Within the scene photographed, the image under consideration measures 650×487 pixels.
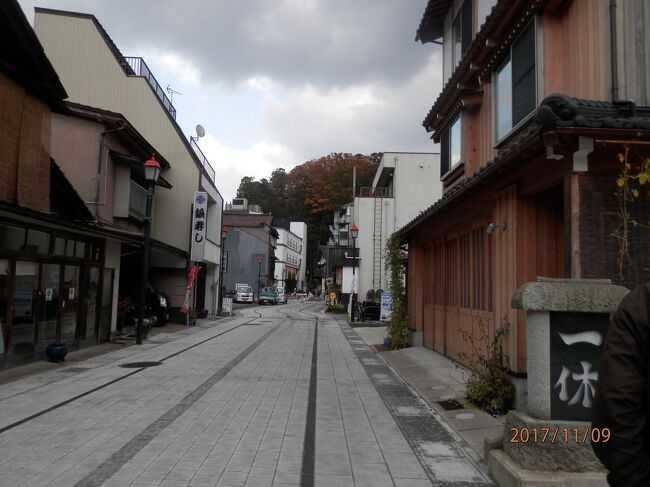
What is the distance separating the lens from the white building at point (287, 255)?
80000mm

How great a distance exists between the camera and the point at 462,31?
42.8 feet

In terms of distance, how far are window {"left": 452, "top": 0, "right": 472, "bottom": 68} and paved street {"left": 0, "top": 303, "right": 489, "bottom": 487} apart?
818 cm

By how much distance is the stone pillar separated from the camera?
14.4ft

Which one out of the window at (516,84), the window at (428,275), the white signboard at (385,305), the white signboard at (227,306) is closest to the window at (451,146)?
the window at (428,275)

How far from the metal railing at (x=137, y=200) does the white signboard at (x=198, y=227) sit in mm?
3739

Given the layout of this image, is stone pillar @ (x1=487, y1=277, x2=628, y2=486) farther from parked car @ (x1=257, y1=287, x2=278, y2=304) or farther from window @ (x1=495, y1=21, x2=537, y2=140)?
parked car @ (x1=257, y1=287, x2=278, y2=304)

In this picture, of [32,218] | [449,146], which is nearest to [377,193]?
[449,146]

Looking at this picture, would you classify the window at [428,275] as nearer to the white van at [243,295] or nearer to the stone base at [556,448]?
the stone base at [556,448]

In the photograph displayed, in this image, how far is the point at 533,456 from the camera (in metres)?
4.41

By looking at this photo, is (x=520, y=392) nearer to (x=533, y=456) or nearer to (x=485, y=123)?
(x=533, y=456)

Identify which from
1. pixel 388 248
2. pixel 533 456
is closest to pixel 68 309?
pixel 388 248

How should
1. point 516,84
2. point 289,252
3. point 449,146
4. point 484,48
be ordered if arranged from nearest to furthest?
1. point 516,84
2. point 484,48
3. point 449,146
4. point 289,252

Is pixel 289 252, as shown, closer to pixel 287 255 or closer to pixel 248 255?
pixel 287 255

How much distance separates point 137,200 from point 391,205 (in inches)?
834
